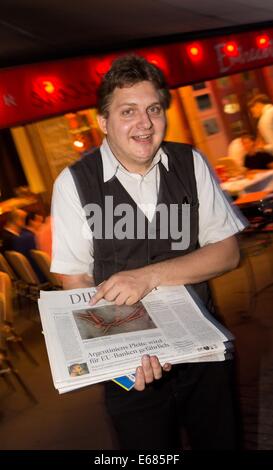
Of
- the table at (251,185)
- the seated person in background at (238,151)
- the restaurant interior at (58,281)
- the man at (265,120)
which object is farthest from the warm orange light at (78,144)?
the table at (251,185)

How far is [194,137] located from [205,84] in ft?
3.79

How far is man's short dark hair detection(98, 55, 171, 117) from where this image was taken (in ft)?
4.34

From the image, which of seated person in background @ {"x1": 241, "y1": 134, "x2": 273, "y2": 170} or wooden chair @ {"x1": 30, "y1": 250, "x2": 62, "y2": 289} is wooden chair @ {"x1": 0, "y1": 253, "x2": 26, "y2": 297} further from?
seated person in background @ {"x1": 241, "y1": 134, "x2": 273, "y2": 170}

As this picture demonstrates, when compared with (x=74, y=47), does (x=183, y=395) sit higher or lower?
lower

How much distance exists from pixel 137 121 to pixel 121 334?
60 cm

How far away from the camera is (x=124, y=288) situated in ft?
4.04

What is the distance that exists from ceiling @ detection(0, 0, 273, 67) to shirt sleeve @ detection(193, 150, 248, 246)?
366 cm

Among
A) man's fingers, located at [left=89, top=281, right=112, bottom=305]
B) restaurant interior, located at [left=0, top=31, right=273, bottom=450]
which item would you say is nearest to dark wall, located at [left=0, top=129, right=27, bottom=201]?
restaurant interior, located at [left=0, top=31, right=273, bottom=450]

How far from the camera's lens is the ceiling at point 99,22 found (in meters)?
4.69

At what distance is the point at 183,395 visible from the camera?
1.30m

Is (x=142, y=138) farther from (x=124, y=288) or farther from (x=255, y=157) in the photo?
(x=255, y=157)

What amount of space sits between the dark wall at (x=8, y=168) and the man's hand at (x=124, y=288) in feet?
20.7

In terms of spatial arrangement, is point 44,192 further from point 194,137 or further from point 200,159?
point 200,159
